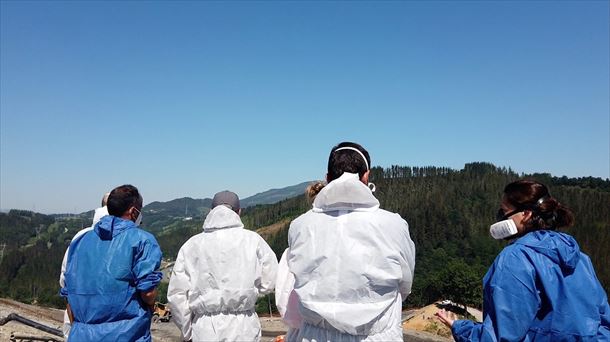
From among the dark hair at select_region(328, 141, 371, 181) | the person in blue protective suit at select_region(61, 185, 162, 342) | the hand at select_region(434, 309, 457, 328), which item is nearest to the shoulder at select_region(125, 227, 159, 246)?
the person in blue protective suit at select_region(61, 185, 162, 342)

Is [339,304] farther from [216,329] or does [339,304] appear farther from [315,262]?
[216,329]

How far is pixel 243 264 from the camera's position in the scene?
412 centimetres

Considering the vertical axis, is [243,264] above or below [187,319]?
above

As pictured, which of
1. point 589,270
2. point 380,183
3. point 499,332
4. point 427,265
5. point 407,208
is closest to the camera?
point 499,332

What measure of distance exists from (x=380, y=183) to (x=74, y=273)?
121759 mm

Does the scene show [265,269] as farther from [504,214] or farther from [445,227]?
[445,227]

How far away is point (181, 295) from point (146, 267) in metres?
0.54

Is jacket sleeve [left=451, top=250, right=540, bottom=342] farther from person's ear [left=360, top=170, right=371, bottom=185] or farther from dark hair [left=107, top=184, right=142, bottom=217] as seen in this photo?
dark hair [left=107, top=184, right=142, bottom=217]

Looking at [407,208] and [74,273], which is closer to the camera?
[74,273]

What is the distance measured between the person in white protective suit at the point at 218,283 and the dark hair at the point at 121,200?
0.63 m

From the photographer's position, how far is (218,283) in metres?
4.03

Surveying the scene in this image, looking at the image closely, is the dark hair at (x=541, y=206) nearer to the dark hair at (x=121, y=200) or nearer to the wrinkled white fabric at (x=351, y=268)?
the wrinkled white fabric at (x=351, y=268)

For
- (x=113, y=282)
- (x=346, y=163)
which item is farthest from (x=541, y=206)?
(x=113, y=282)

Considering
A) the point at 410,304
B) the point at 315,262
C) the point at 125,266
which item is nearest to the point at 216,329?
the point at 125,266
